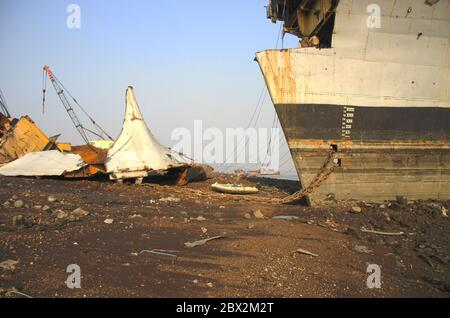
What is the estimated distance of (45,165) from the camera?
13109 millimetres

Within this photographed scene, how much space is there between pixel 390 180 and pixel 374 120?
1.80 m

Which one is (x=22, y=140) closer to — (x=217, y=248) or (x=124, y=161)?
(x=124, y=161)

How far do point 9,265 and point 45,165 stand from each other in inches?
382

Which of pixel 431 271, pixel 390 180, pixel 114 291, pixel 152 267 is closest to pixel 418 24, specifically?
pixel 390 180

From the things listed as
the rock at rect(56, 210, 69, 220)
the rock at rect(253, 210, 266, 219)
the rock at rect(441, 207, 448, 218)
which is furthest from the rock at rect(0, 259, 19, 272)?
the rock at rect(441, 207, 448, 218)

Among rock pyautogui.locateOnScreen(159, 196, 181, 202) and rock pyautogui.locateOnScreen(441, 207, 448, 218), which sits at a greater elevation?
rock pyautogui.locateOnScreen(159, 196, 181, 202)

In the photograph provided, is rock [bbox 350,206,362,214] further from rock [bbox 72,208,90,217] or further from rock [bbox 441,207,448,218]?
rock [bbox 72,208,90,217]

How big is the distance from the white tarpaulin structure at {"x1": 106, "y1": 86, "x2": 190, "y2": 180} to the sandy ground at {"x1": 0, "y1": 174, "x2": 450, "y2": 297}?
278 centimetres

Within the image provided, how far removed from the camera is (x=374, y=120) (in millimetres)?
9602

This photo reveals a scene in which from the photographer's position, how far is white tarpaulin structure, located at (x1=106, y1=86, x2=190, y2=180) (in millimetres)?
12414

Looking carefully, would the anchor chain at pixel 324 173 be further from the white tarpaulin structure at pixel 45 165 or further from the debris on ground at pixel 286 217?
the white tarpaulin structure at pixel 45 165

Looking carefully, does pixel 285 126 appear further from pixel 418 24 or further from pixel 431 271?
pixel 431 271

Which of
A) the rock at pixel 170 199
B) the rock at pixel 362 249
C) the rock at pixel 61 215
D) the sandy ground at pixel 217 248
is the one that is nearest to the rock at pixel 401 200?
the sandy ground at pixel 217 248
